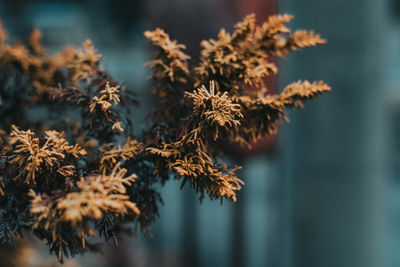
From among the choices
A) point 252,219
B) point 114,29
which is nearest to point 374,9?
point 114,29

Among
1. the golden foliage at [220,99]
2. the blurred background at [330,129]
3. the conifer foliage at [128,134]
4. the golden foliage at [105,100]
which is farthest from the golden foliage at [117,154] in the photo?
the blurred background at [330,129]

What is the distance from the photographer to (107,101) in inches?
93.5

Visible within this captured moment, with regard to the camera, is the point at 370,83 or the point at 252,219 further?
the point at 252,219

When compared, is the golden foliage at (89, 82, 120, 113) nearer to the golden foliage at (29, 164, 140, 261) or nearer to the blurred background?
the golden foliage at (29, 164, 140, 261)

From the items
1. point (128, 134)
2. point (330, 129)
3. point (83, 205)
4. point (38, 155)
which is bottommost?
point (83, 205)

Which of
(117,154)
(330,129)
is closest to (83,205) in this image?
(117,154)

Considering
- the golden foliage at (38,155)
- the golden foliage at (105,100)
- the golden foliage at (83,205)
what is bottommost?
the golden foliage at (83,205)

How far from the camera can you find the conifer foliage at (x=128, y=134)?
2141 mm

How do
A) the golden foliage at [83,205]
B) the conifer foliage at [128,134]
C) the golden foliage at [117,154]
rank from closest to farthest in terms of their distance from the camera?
the golden foliage at [83,205], the conifer foliage at [128,134], the golden foliage at [117,154]

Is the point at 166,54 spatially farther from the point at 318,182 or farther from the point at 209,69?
the point at 318,182

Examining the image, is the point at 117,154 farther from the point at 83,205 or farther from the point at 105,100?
the point at 83,205

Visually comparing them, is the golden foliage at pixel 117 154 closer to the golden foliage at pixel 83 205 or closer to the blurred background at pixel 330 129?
the golden foliage at pixel 83 205

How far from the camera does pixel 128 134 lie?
2.94m

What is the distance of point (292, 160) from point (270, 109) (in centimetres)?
460
